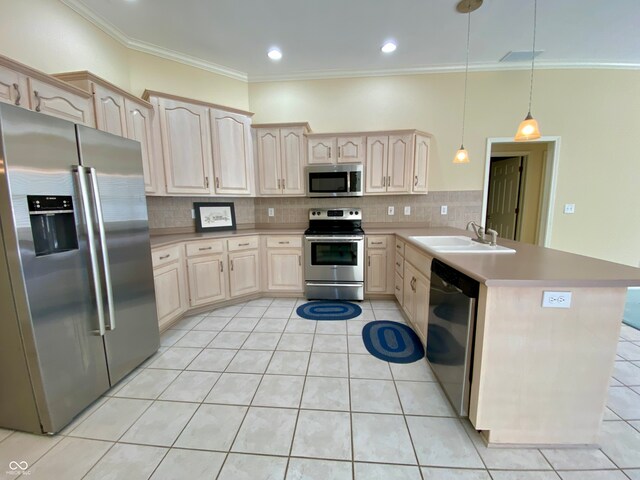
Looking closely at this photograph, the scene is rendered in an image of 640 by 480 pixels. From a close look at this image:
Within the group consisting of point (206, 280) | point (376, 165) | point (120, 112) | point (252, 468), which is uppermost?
point (120, 112)

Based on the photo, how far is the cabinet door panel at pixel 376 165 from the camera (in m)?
3.33

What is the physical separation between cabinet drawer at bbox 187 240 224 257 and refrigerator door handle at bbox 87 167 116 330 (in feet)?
3.73

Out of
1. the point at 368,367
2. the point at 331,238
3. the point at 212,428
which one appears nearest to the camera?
the point at 212,428

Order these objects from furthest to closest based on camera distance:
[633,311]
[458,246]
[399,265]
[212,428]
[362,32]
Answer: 1. [399,265]
2. [633,311]
3. [362,32]
4. [458,246]
5. [212,428]

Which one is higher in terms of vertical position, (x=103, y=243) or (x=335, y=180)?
(x=335, y=180)

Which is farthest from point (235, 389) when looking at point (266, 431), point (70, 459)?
point (70, 459)

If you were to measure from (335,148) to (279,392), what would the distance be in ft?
9.15

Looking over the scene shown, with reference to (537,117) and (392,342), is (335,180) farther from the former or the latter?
(537,117)

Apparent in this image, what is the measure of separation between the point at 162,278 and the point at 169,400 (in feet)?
3.82

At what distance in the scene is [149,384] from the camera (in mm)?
1859

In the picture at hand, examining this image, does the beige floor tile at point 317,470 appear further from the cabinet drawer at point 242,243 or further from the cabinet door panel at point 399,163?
the cabinet door panel at point 399,163

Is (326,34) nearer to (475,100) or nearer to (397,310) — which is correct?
(475,100)

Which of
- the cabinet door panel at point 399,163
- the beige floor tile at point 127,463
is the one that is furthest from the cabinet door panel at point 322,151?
the beige floor tile at point 127,463

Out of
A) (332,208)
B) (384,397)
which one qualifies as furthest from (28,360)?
(332,208)
